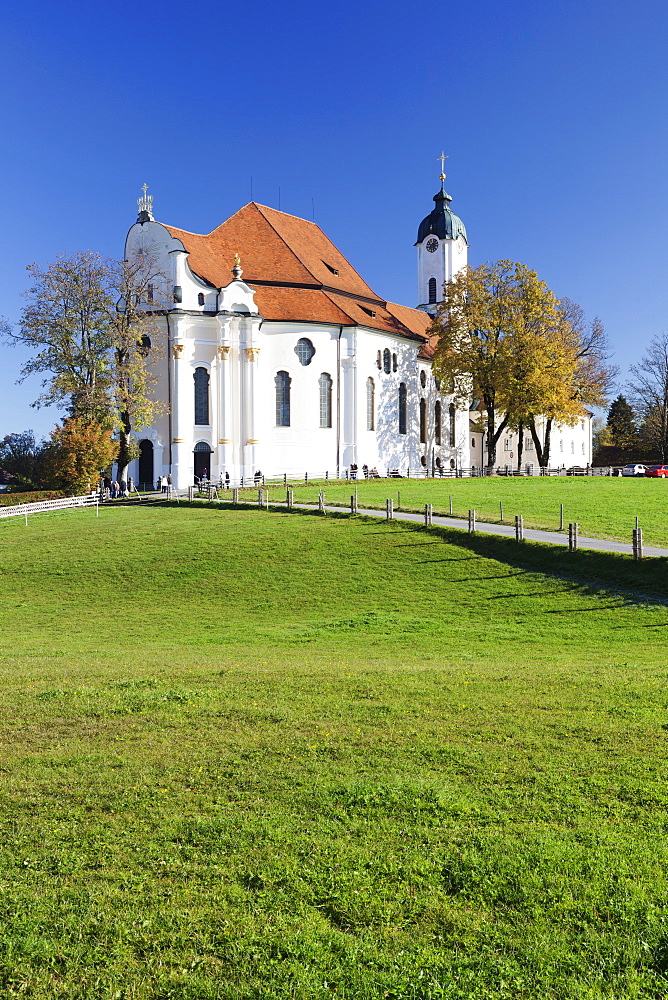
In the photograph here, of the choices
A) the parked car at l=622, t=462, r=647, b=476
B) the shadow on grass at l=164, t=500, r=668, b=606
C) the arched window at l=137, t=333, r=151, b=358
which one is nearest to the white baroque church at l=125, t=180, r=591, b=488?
the arched window at l=137, t=333, r=151, b=358

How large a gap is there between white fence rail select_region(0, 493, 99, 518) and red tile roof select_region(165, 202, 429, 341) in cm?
1892

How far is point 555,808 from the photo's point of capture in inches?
254

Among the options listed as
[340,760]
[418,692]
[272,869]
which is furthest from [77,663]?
[272,869]

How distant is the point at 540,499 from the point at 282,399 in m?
23.3

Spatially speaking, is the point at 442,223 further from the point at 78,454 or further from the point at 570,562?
the point at 570,562

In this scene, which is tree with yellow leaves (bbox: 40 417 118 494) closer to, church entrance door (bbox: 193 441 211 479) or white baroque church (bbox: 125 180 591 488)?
white baroque church (bbox: 125 180 591 488)

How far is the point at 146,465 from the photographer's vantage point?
169 ft

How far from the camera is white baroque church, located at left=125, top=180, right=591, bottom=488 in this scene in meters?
51.0

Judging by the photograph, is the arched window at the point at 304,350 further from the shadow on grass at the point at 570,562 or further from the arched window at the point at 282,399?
the shadow on grass at the point at 570,562

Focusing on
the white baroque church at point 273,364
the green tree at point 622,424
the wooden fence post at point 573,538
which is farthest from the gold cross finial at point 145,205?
the green tree at point 622,424

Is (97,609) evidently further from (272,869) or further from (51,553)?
(272,869)

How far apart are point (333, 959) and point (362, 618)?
13271 mm

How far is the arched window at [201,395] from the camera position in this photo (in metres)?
51.6

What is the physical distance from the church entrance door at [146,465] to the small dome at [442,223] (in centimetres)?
4054
